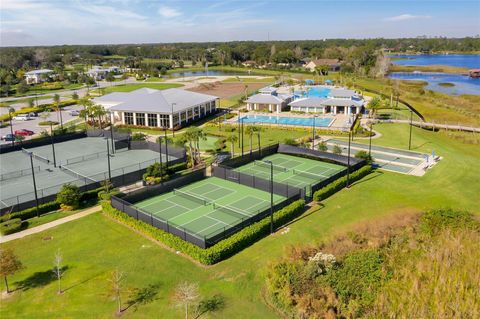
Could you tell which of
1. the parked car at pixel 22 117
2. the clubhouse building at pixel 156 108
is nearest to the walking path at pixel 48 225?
the clubhouse building at pixel 156 108

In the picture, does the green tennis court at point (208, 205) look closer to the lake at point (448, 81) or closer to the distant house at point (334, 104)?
the distant house at point (334, 104)

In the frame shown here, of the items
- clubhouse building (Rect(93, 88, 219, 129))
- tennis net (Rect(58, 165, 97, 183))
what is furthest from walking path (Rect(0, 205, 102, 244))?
clubhouse building (Rect(93, 88, 219, 129))

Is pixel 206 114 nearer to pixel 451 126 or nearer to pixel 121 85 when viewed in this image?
pixel 451 126

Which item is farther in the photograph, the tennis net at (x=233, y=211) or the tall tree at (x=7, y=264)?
the tennis net at (x=233, y=211)

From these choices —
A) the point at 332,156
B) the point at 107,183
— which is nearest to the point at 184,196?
the point at 107,183

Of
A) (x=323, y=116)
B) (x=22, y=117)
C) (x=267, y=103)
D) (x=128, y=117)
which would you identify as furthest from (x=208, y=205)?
(x=22, y=117)

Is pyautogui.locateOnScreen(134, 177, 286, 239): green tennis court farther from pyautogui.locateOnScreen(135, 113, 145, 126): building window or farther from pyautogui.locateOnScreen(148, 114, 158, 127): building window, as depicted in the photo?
pyautogui.locateOnScreen(135, 113, 145, 126): building window

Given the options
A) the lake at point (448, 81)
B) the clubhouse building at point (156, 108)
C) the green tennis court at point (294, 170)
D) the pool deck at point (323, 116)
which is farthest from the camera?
A: the lake at point (448, 81)
